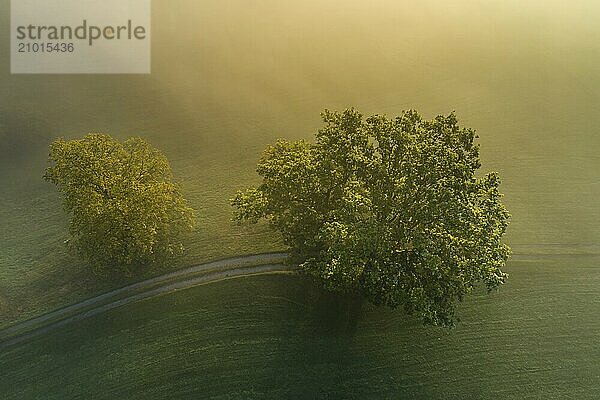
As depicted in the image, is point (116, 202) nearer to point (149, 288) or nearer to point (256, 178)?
point (149, 288)

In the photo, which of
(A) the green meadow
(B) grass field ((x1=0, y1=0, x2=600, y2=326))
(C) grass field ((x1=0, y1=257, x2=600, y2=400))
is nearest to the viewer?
(C) grass field ((x1=0, y1=257, x2=600, y2=400))

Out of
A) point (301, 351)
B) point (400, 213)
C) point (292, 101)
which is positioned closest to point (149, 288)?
point (301, 351)

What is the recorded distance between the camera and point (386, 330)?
92.7ft

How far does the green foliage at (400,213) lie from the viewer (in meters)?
23.4

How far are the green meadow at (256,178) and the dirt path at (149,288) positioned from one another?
58 cm

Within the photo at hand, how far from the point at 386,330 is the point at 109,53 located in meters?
34.2

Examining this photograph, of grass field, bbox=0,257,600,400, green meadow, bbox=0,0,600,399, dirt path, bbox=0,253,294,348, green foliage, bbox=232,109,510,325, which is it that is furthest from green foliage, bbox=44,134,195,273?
green foliage, bbox=232,109,510,325

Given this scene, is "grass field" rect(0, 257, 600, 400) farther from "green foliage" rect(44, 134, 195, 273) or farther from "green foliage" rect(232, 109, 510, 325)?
"green foliage" rect(232, 109, 510, 325)

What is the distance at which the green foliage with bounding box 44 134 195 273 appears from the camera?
1092 inches

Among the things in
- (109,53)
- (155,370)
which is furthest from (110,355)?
(109,53)

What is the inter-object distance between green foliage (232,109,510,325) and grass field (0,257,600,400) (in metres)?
3.72

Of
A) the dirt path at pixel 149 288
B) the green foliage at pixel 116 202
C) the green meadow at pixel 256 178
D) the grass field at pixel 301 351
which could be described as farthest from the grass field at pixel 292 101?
the grass field at pixel 301 351

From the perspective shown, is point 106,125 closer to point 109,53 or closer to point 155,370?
point 109,53

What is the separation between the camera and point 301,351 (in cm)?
2752
